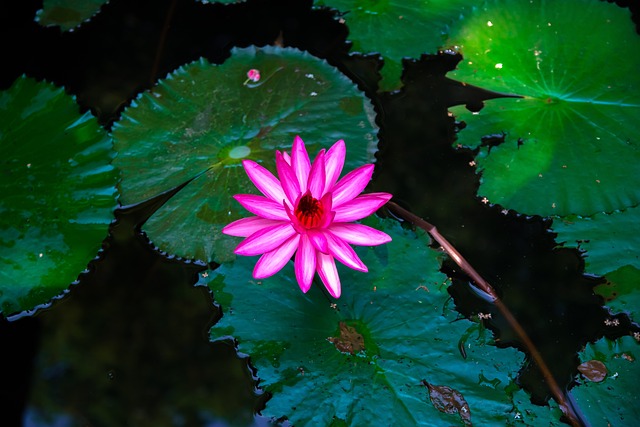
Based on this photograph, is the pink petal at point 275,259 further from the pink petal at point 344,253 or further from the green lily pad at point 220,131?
the green lily pad at point 220,131

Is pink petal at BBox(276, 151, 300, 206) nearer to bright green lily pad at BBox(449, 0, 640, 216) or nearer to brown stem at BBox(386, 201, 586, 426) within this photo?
brown stem at BBox(386, 201, 586, 426)

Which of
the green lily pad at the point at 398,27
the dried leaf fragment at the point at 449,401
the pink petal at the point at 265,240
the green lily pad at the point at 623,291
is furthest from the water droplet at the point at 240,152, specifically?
the green lily pad at the point at 623,291

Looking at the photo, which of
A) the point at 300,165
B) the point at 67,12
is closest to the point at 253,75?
the point at 300,165

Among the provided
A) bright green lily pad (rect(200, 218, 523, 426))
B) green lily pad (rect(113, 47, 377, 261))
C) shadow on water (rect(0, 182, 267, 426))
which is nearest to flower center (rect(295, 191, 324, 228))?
bright green lily pad (rect(200, 218, 523, 426))

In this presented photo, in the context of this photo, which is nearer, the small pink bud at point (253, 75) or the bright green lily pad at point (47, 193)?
the bright green lily pad at point (47, 193)

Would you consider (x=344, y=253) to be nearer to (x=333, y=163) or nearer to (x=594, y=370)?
(x=333, y=163)
